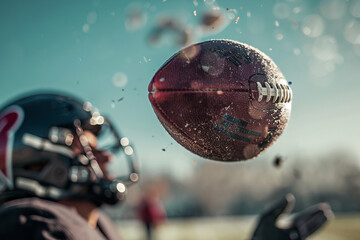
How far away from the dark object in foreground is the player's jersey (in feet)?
3.67

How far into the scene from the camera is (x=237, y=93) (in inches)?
69.9

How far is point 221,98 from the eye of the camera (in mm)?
1769

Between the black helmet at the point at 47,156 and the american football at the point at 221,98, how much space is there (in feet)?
1.87

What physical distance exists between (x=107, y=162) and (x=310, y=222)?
58.3 inches

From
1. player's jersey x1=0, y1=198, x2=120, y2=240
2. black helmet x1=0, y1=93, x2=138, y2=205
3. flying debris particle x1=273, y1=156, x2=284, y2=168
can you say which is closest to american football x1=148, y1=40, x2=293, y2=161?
flying debris particle x1=273, y1=156, x2=284, y2=168

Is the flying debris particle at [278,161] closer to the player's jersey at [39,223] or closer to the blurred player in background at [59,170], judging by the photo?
the blurred player in background at [59,170]

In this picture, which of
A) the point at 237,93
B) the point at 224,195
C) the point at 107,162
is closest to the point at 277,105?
the point at 237,93

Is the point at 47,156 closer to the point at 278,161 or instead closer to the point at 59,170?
the point at 59,170

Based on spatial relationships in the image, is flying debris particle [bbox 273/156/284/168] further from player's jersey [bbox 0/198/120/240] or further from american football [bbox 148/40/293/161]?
player's jersey [bbox 0/198/120/240]

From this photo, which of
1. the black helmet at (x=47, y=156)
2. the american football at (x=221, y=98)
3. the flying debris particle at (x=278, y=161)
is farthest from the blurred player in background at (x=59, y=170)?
the american football at (x=221, y=98)

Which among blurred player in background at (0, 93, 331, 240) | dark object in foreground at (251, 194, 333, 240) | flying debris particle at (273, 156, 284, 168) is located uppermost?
blurred player in background at (0, 93, 331, 240)

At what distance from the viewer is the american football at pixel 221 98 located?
1771 millimetres

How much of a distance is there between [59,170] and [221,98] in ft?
3.29

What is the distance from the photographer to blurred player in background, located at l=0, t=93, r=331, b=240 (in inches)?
70.6
